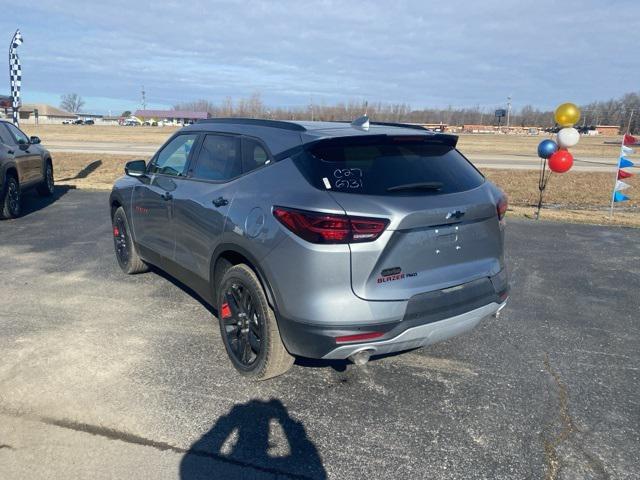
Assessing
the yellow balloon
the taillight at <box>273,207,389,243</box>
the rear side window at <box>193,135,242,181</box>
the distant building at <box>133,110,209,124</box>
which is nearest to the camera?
the taillight at <box>273,207,389,243</box>

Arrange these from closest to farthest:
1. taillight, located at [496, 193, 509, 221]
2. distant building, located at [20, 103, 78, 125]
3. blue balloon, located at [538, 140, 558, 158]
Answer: taillight, located at [496, 193, 509, 221], blue balloon, located at [538, 140, 558, 158], distant building, located at [20, 103, 78, 125]

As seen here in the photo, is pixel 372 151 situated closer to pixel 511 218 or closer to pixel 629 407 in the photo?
pixel 629 407

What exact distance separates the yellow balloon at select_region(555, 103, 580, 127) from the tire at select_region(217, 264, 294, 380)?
8582mm

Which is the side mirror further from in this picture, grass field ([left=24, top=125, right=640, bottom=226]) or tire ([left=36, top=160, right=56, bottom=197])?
grass field ([left=24, top=125, right=640, bottom=226])

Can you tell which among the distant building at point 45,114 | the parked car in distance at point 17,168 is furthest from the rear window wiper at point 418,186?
the distant building at point 45,114

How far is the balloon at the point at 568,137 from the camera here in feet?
31.9

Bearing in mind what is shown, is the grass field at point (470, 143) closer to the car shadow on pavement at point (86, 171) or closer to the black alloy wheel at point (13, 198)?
the car shadow on pavement at point (86, 171)

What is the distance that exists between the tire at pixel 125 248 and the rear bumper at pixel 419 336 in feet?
11.0

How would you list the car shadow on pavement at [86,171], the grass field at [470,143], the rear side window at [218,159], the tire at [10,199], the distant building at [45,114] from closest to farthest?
the rear side window at [218,159], the tire at [10,199], the car shadow on pavement at [86,171], the grass field at [470,143], the distant building at [45,114]

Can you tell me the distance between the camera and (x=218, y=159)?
4.02 meters

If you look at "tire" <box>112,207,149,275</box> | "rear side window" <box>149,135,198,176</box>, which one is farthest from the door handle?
"tire" <box>112,207,149,275</box>

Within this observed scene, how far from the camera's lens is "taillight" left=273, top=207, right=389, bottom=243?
283 centimetres

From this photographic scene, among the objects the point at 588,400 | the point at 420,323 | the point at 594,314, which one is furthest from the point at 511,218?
the point at 420,323

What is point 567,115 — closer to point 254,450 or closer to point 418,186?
point 418,186
